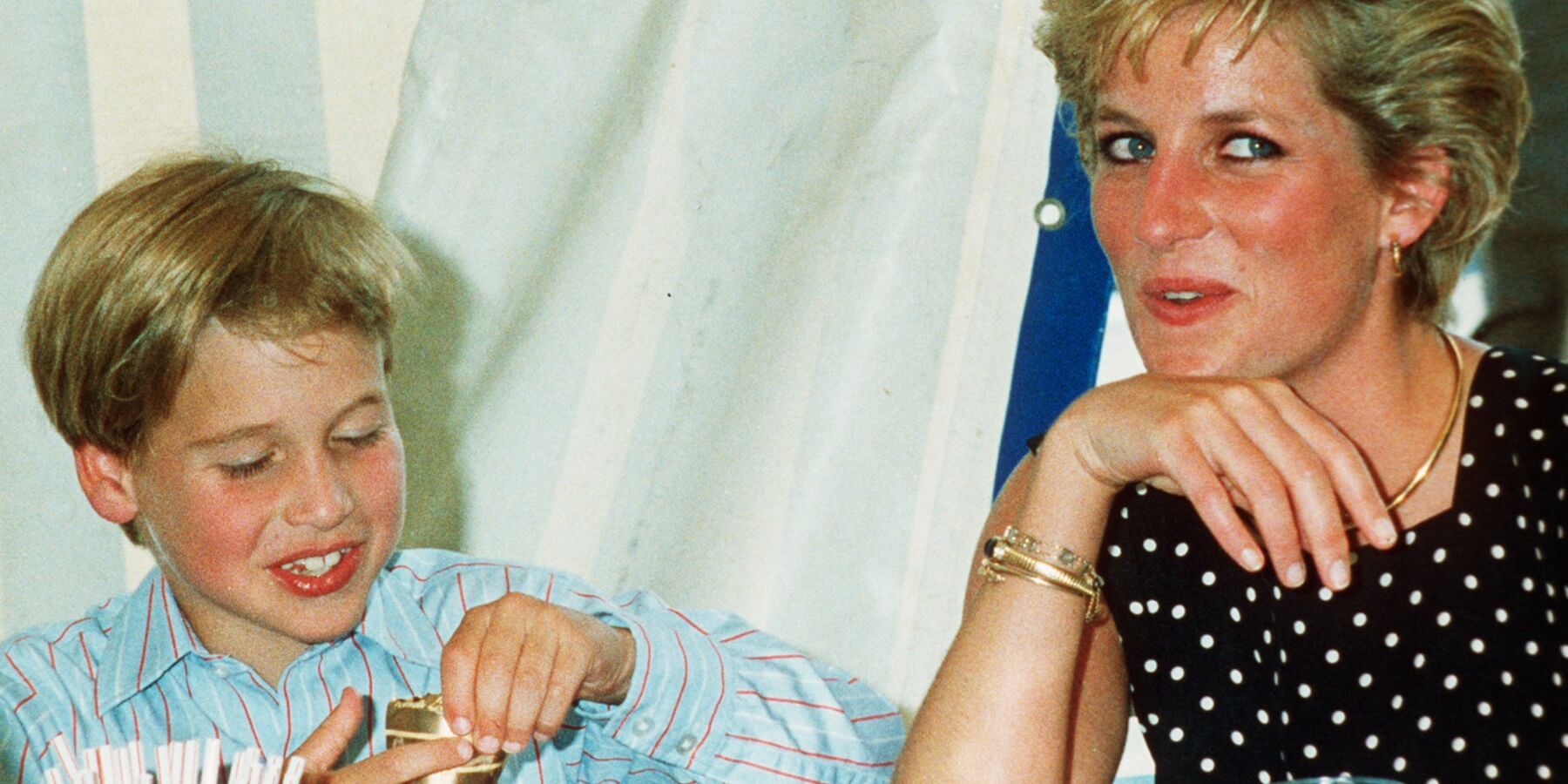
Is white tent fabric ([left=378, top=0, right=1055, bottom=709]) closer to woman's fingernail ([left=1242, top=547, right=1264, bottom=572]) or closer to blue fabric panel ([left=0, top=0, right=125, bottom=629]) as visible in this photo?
blue fabric panel ([left=0, top=0, right=125, bottom=629])

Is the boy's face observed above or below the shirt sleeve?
above

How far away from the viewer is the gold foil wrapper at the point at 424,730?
67cm

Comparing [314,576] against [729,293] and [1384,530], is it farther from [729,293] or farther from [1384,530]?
[1384,530]

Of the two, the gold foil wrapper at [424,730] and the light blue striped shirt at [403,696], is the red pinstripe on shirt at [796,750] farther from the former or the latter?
the gold foil wrapper at [424,730]

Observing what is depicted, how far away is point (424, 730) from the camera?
0.67 metres

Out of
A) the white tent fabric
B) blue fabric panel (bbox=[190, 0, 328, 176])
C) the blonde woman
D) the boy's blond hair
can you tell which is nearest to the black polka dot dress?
the blonde woman

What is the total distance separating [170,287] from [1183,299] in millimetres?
611

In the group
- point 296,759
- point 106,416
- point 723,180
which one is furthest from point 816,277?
point 296,759

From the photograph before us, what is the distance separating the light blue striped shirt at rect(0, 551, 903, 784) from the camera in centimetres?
96

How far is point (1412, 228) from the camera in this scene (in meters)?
0.93

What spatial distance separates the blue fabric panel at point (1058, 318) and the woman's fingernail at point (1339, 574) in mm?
586

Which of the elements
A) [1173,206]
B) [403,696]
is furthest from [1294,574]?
[403,696]

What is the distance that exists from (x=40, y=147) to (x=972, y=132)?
2.42 ft

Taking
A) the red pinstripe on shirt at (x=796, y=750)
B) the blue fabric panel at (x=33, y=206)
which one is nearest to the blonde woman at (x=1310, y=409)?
the red pinstripe on shirt at (x=796, y=750)
